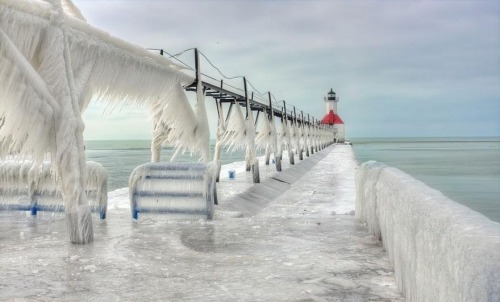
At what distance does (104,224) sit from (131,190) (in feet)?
2.43

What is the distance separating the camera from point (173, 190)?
8.44 m

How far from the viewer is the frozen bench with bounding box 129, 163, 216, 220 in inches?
329

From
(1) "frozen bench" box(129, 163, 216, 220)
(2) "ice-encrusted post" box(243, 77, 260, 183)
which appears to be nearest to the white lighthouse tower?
(2) "ice-encrusted post" box(243, 77, 260, 183)

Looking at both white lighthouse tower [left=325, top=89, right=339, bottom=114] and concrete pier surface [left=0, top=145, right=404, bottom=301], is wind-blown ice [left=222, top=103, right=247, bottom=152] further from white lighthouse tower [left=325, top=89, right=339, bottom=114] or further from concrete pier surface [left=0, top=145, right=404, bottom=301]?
white lighthouse tower [left=325, top=89, right=339, bottom=114]

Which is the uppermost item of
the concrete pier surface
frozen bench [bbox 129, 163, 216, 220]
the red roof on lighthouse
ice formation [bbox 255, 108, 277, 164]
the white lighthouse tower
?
the white lighthouse tower

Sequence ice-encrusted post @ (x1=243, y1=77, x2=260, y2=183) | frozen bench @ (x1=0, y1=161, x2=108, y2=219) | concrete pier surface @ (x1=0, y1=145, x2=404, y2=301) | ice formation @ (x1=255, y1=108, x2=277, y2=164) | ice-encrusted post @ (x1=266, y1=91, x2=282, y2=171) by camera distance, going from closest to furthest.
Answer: concrete pier surface @ (x1=0, y1=145, x2=404, y2=301)
frozen bench @ (x1=0, y1=161, x2=108, y2=219)
ice-encrusted post @ (x1=243, y1=77, x2=260, y2=183)
ice-encrusted post @ (x1=266, y1=91, x2=282, y2=171)
ice formation @ (x1=255, y1=108, x2=277, y2=164)

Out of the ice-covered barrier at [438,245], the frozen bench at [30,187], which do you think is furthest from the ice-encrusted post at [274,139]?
A: the ice-covered barrier at [438,245]

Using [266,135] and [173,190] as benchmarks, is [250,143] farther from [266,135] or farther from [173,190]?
[173,190]

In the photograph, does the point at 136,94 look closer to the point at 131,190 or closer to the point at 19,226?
the point at 131,190

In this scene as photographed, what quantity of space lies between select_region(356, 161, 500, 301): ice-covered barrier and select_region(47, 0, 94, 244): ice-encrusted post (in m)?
3.80

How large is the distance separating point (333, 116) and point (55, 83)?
93117 mm

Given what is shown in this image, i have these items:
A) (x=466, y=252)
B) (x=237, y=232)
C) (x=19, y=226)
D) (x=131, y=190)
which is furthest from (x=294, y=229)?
(x=466, y=252)

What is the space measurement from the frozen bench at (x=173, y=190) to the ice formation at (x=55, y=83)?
1578mm

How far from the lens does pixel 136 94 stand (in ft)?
28.5
